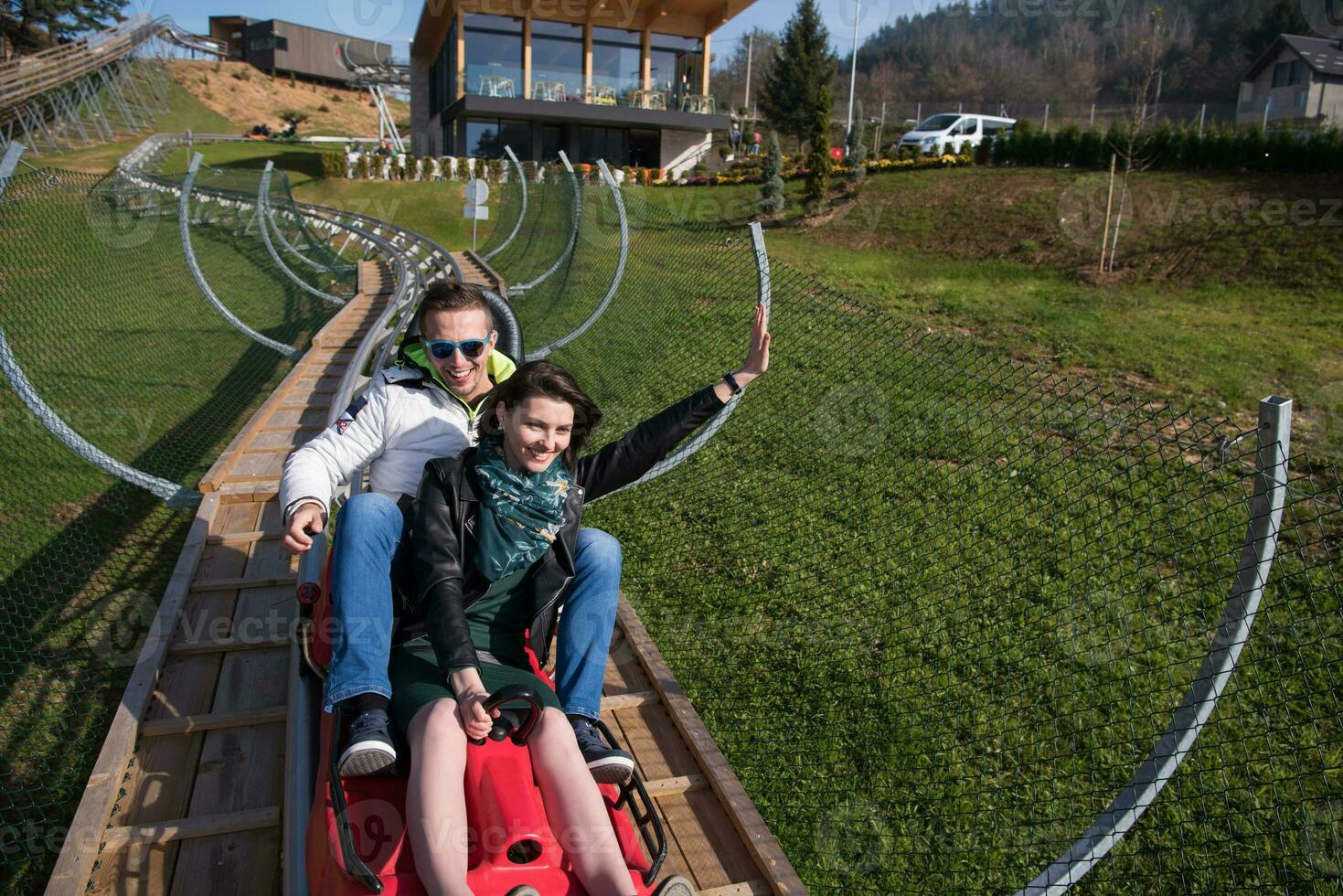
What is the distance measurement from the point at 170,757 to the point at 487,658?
1222mm

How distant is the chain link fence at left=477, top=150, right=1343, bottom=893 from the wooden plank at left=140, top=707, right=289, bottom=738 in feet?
5.88

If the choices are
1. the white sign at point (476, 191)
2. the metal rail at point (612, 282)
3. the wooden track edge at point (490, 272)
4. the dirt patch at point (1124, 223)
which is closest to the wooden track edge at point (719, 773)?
the metal rail at point (612, 282)

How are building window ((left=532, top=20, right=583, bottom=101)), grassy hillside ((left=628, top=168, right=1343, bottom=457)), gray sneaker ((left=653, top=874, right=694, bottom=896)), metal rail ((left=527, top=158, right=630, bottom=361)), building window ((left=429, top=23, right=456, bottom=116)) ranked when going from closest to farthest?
gray sneaker ((left=653, top=874, right=694, bottom=896)) → metal rail ((left=527, top=158, right=630, bottom=361)) → grassy hillside ((left=628, top=168, right=1343, bottom=457)) → building window ((left=532, top=20, right=583, bottom=101)) → building window ((left=429, top=23, right=456, bottom=116))

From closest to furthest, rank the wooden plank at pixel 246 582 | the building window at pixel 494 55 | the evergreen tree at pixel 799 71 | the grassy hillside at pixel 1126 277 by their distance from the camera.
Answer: the wooden plank at pixel 246 582 < the grassy hillside at pixel 1126 277 < the building window at pixel 494 55 < the evergreen tree at pixel 799 71

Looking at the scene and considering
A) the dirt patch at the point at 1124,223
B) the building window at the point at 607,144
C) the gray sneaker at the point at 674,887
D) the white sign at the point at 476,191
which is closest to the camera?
the gray sneaker at the point at 674,887

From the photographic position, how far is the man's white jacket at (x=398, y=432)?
3014 mm

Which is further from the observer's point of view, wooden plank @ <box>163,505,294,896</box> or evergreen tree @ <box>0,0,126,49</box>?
evergreen tree @ <box>0,0,126,49</box>

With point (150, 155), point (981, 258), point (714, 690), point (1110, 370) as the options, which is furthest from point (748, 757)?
point (150, 155)

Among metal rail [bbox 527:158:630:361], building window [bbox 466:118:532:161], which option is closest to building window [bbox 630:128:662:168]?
building window [bbox 466:118:532:161]

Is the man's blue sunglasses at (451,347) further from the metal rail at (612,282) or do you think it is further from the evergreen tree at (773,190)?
the evergreen tree at (773,190)

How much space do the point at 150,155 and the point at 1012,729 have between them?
29221 mm

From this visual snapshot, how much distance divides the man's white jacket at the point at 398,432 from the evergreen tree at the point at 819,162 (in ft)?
61.1

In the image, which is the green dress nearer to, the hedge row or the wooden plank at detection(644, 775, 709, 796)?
the wooden plank at detection(644, 775, 709, 796)

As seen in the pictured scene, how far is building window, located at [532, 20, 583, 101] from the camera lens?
100 ft
